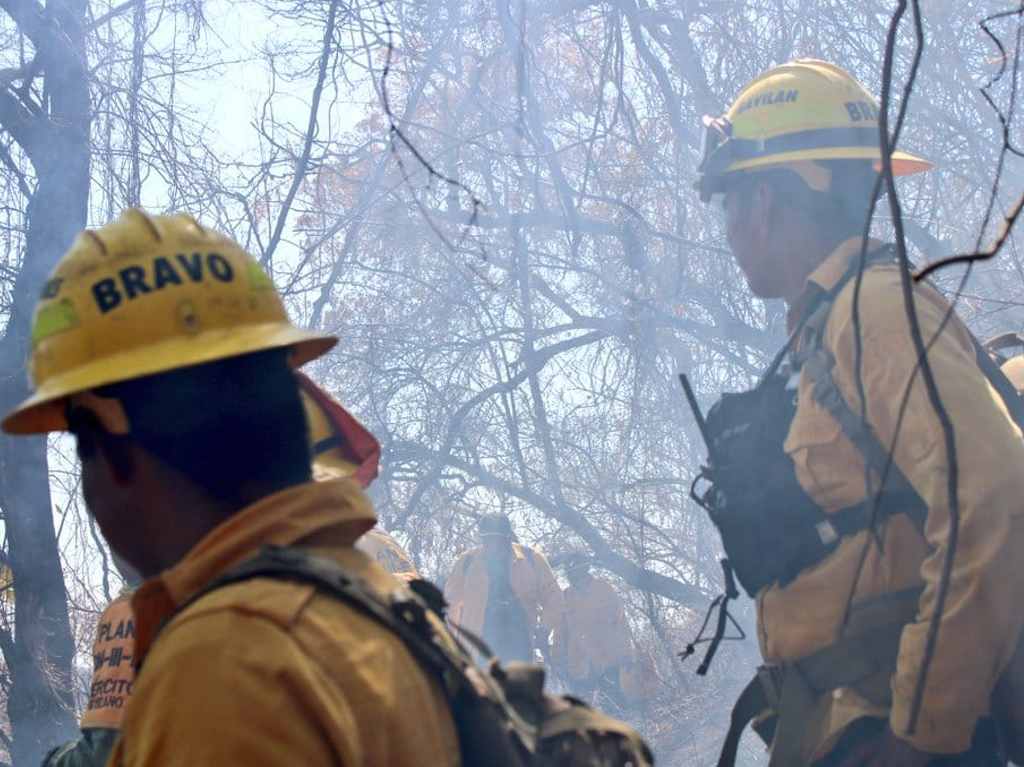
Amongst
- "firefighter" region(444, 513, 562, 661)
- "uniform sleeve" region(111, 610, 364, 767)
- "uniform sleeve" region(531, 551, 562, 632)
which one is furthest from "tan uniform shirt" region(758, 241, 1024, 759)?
"uniform sleeve" region(531, 551, 562, 632)

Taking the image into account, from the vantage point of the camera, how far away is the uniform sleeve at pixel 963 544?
2.65m

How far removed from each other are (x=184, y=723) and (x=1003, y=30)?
29.5 ft

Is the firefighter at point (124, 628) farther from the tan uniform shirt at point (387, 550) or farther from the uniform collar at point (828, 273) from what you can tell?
the uniform collar at point (828, 273)

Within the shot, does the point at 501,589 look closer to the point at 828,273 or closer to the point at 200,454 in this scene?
the point at 828,273

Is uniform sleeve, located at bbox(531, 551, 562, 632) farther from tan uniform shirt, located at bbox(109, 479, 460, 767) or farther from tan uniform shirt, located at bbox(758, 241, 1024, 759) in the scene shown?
tan uniform shirt, located at bbox(109, 479, 460, 767)

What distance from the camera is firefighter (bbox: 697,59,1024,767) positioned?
8.80ft

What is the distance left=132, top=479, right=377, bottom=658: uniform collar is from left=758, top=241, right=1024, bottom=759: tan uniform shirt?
1.42 meters

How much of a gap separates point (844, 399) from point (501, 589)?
658 centimetres

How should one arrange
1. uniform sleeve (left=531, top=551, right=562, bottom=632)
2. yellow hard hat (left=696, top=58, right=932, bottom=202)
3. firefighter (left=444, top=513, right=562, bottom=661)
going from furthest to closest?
uniform sleeve (left=531, top=551, right=562, bottom=632), firefighter (left=444, top=513, right=562, bottom=661), yellow hard hat (left=696, top=58, right=932, bottom=202)

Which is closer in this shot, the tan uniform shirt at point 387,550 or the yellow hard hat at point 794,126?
the yellow hard hat at point 794,126

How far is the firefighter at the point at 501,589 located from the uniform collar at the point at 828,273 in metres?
5.98

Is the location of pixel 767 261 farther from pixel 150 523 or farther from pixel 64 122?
pixel 64 122

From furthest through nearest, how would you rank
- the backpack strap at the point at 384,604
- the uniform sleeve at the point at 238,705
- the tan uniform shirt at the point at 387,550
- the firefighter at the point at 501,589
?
the firefighter at the point at 501,589 < the tan uniform shirt at the point at 387,550 < the backpack strap at the point at 384,604 < the uniform sleeve at the point at 238,705

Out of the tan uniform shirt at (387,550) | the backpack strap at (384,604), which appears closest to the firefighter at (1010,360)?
the tan uniform shirt at (387,550)
